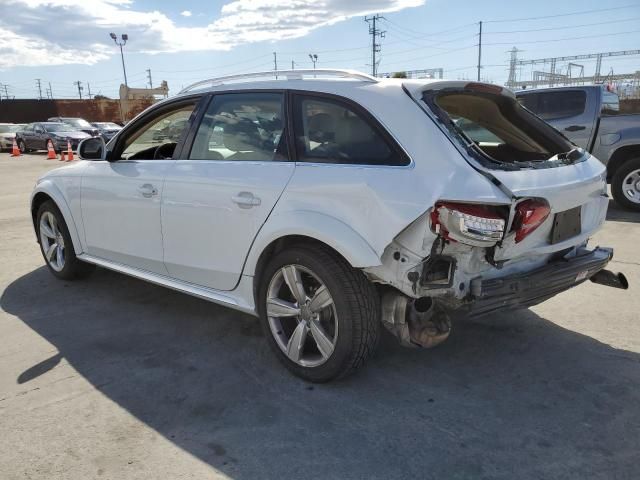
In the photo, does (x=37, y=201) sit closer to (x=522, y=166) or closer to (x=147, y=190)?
(x=147, y=190)

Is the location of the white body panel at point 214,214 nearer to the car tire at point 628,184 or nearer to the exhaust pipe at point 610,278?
the exhaust pipe at point 610,278

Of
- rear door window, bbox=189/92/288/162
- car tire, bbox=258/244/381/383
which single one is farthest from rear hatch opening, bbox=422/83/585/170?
car tire, bbox=258/244/381/383

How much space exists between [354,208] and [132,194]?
196 cm

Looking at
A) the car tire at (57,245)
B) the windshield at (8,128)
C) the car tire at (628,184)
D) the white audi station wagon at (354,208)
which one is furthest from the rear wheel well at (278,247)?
the windshield at (8,128)

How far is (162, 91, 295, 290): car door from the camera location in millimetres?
3229

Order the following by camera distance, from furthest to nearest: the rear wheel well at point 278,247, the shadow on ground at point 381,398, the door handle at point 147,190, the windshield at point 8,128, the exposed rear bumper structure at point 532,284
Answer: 1. the windshield at point 8,128
2. the door handle at point 147,190
3. the rear wheel well at point 278,247
4. the exposed rear bumper structure at point 532,284
5. the shadow on ground at point 381,398

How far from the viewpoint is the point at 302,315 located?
10.4 ft

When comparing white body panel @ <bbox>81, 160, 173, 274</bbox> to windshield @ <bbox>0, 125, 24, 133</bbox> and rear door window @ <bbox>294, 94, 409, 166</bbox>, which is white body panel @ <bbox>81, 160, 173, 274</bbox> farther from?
windshield @ <bbox>0, 125, 24, 133</bbox>

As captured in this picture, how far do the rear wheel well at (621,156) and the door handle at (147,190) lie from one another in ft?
22.8

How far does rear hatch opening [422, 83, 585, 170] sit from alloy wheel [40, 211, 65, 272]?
3707 mm

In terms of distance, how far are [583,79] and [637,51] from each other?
27.9ft

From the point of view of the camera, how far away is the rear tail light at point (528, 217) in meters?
2.62

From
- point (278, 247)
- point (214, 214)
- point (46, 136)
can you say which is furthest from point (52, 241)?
point (46, 136)

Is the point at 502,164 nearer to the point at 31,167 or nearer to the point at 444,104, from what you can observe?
the point at 444,104
